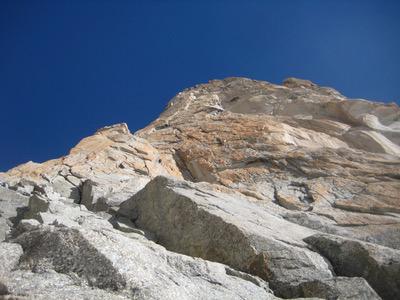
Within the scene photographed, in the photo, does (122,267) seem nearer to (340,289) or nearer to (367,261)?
(340,289)

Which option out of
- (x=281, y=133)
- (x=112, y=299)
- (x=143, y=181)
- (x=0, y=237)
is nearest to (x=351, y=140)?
(x=281, y=133)

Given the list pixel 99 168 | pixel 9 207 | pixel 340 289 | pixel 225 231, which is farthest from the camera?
pixel 99 168

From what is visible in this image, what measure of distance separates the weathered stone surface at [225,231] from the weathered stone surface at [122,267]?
8.50 ft

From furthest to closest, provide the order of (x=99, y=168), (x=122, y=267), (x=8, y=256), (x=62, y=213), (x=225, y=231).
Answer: (x=99, y=168)
(x=62, y=213)
(x=225, y=231)
(x=8, y=256)
(x=122, y=267)

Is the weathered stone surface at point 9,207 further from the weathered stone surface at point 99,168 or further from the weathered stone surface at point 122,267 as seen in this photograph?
the weathered stone surface at point 122,267

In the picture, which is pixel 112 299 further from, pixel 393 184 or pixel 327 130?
pixel 327 130

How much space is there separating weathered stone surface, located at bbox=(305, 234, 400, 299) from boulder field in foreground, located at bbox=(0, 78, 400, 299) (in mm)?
38

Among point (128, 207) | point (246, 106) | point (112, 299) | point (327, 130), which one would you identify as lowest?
point (112, 299)

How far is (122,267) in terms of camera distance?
32.9ft

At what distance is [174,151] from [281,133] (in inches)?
410

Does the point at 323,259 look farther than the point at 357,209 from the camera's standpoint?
No

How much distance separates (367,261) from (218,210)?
226 inches

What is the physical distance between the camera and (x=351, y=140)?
44.8 meters

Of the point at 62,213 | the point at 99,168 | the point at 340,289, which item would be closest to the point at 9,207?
the point at 62,213
